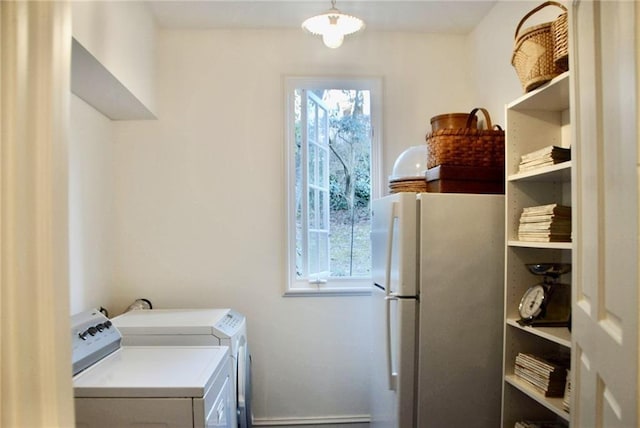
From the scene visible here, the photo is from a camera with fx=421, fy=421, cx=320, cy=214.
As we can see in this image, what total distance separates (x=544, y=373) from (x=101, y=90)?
2.35 meters

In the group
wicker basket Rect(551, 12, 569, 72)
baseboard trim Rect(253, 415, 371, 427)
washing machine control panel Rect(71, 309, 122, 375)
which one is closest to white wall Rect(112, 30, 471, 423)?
baseboard trim Rect(253, 415, 371, 427)

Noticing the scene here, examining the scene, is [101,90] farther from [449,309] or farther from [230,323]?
[449,309]

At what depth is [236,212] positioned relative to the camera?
8.95 ft

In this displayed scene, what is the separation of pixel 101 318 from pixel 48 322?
1486 mm

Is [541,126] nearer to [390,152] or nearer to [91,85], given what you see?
[390,152]

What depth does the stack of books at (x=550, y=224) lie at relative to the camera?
5.19 ft

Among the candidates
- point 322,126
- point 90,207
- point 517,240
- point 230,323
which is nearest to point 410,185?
point 517,240

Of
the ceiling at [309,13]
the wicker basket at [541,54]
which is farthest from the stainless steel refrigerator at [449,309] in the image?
the ceiling at [309,13]

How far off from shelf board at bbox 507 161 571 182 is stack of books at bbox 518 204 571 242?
0.12 m

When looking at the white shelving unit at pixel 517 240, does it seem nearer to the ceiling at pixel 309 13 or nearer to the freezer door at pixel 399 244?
the freezer door at pixel 399 244

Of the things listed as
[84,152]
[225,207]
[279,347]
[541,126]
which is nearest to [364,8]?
[541,126]

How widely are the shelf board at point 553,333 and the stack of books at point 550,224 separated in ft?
1.15

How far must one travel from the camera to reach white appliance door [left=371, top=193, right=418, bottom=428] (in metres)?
1.94

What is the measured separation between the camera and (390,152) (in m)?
2.81
